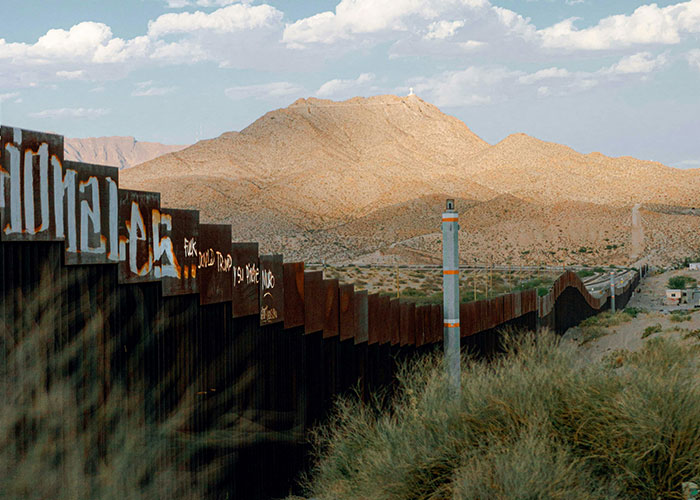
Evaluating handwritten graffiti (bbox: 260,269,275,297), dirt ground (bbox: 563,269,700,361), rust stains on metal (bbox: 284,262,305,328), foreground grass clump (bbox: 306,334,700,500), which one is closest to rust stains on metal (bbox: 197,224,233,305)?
handwritten graffiti (bbox: 260,269,275,297)

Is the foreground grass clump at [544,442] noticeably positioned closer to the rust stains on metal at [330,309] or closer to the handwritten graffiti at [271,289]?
the handwritten graffiti at [271,289]

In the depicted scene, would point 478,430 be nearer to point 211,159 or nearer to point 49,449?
point 49,449

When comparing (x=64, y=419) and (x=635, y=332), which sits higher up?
(x=64, y=419)

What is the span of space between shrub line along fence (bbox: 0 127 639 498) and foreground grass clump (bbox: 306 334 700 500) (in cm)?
117

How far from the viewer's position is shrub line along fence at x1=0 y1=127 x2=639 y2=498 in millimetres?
5090

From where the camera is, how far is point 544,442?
6.00 meters

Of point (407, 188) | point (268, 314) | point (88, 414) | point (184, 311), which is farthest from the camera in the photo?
point (407, 188)

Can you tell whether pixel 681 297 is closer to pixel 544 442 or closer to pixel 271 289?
pixel 271 289

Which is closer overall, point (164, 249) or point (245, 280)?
point (164, 249)

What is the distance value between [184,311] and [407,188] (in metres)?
120

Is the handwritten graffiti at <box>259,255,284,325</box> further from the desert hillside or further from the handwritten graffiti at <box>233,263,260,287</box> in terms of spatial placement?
the desert hillside

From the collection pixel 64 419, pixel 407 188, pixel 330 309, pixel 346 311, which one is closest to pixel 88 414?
pixel 64 419

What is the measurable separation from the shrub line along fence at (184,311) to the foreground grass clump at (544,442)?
1.17 meters

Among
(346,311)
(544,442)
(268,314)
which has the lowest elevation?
(544,442)
